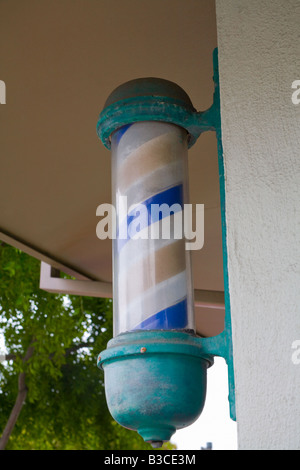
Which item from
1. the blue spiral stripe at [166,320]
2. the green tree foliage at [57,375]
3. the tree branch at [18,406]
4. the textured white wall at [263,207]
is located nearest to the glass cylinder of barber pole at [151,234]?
the blue spiral stripe at [166,320]

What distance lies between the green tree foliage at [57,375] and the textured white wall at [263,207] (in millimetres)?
8390

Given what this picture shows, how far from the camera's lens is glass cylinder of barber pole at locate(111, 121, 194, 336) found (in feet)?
4.35

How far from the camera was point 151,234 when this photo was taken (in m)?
1.36

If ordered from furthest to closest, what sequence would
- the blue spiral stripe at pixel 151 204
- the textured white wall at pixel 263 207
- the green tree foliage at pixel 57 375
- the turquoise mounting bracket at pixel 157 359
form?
the green tree foliage at pixel 57 375 < the blue spiral stripe at pixel 151 204 < the turquoise mounting bracket at pixel 157 359 < the textured white wall at pixel 263 207

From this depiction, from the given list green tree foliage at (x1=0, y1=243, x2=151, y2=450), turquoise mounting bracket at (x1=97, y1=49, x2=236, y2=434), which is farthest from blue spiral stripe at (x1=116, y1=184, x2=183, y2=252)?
green tree foliage at (x1=0, y1=243, x2=151, y2=450)

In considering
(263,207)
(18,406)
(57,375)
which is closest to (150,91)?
(263,207)

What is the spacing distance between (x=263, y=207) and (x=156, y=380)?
39 centimetres

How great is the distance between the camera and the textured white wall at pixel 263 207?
103 centimetres

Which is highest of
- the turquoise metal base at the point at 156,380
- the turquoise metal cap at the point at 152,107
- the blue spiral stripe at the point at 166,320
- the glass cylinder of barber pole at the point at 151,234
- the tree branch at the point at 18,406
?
the tree branch at the point at 18,406

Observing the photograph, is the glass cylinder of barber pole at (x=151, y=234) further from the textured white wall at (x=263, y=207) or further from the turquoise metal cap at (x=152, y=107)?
the textured white wall at (x=263, y=207)

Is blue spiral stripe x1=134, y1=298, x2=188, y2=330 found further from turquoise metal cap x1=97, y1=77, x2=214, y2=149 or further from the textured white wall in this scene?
turquoise metal cap x1=97, y1=77, x2=214, y2=149

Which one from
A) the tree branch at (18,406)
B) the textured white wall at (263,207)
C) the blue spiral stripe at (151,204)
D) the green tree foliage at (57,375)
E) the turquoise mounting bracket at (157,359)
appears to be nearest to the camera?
the textured white wall at (263,207)

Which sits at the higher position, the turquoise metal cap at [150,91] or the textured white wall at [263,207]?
the turquoise metal cap at [150,91]

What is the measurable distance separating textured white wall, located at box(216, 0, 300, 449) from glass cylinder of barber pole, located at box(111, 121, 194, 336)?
0.72 feet
